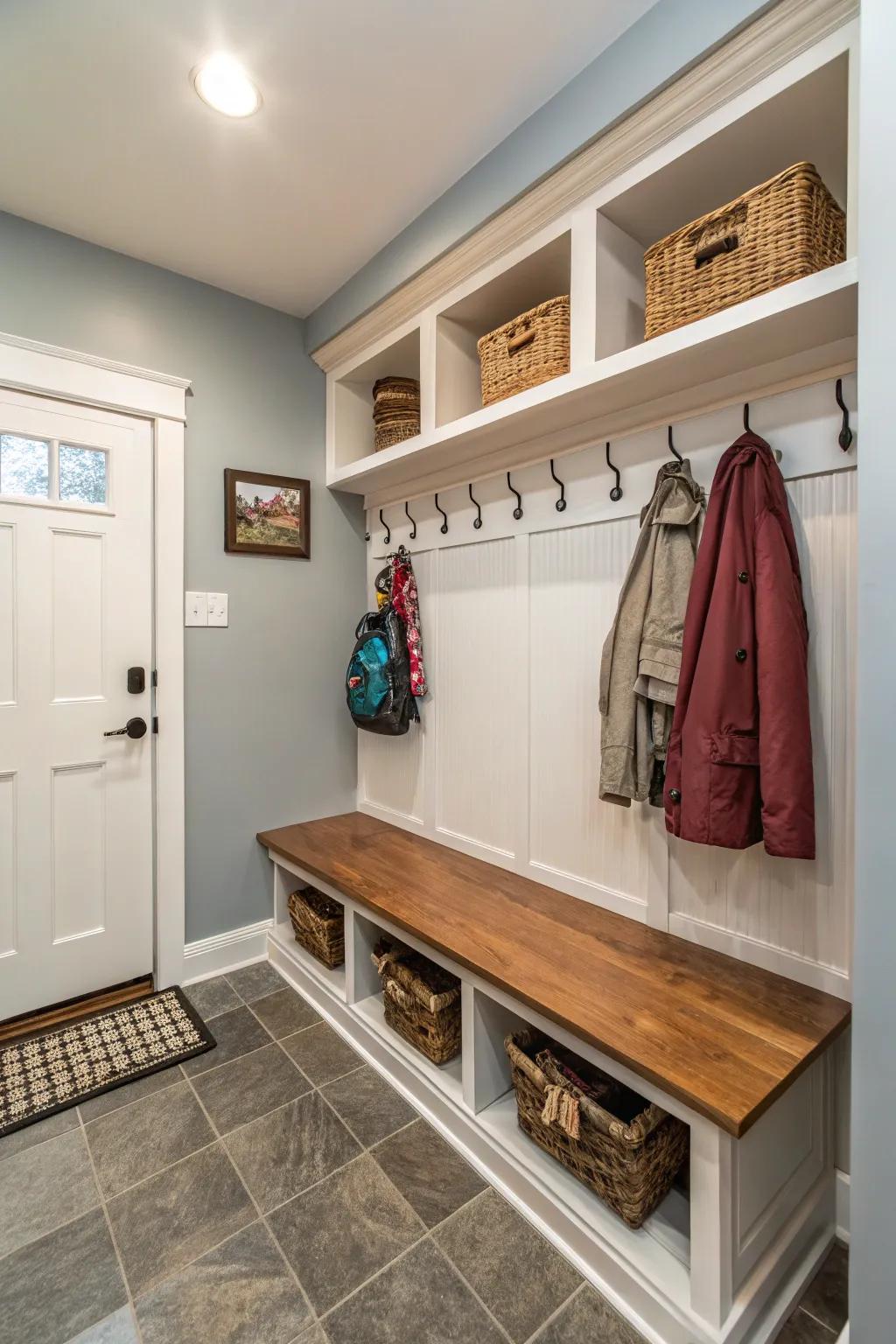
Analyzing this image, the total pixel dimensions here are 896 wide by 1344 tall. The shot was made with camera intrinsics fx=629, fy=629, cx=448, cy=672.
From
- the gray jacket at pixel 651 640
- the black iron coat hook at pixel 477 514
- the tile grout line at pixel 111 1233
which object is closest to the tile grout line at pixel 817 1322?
the gray jacket at pixel 651 640

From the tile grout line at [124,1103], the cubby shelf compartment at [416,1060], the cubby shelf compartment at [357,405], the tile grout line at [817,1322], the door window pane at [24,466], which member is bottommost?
the tile grout line at [817,1322]

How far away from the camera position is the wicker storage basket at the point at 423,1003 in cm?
171

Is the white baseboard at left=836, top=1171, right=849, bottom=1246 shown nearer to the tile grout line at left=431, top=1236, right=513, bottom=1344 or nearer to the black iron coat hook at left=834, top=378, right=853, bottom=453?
the tile grout line at left=431, top=1236, right=513, bottom=1344

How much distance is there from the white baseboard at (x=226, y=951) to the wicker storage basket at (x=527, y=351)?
2.12m

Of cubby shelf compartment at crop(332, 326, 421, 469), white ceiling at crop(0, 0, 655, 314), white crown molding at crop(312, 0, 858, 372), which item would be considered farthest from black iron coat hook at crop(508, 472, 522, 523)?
white ceiling at crop(0, 0, 655, 314)

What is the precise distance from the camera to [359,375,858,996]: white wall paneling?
137 cm

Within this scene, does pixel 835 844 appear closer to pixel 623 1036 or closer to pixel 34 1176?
pixel 623 1036

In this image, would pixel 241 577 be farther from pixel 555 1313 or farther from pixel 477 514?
pixel 555 1313

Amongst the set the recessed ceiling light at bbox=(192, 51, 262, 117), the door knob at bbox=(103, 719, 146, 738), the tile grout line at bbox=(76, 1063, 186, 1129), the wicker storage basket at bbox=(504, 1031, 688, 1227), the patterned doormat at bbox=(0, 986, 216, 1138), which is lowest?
the tile grout line at bbox=(76, 1063, 186, 1129)

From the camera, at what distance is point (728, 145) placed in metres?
1.36

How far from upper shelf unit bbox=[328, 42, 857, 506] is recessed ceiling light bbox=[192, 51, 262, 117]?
695 mm

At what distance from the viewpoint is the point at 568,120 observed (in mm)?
1512

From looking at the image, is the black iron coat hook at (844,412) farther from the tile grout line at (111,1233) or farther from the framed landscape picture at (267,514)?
the tile grout line at (111,1233)

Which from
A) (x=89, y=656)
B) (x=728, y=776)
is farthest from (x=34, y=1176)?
(x=728, y=776)
